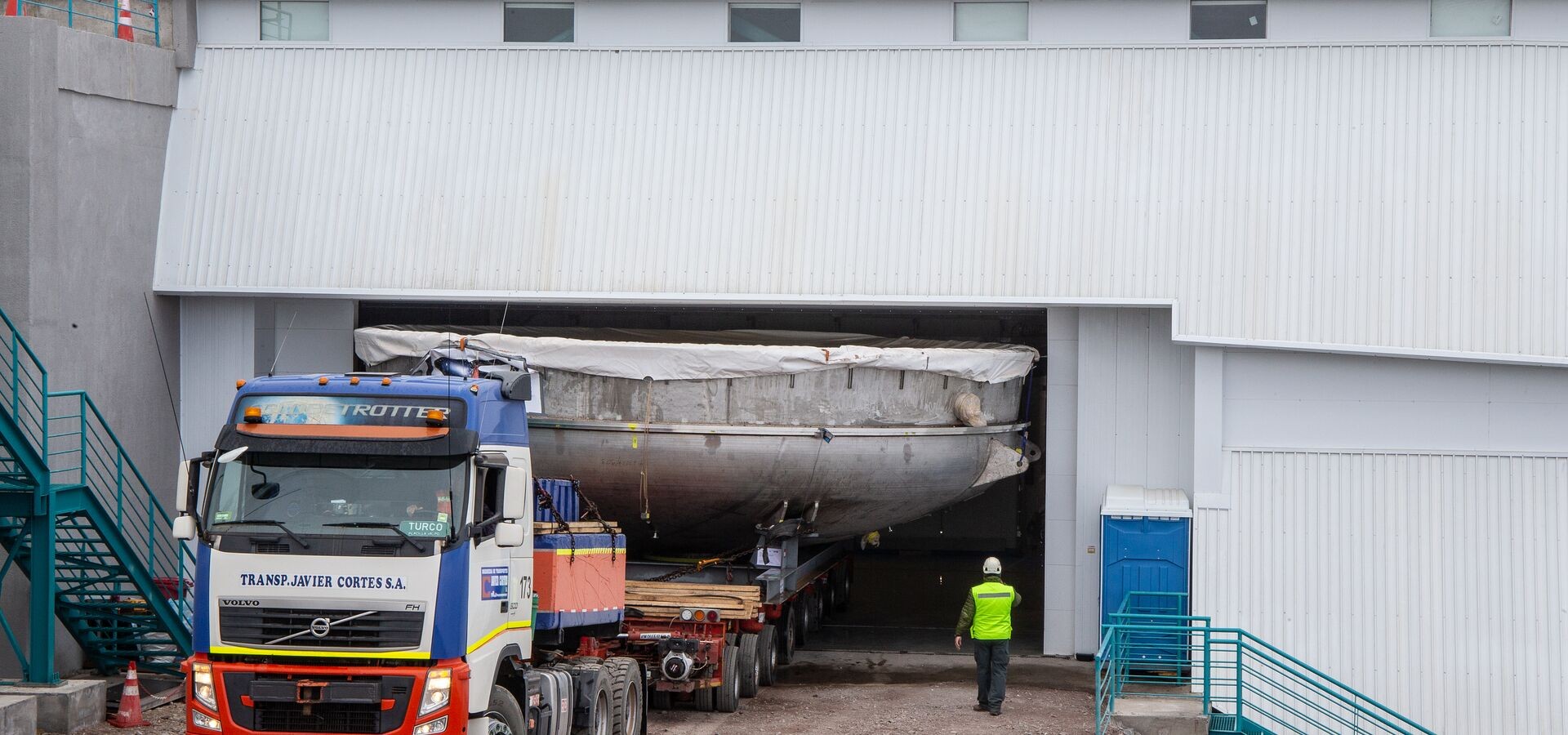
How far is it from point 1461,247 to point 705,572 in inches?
380

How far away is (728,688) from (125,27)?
439 inches

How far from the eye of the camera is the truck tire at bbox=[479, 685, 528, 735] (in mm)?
10938

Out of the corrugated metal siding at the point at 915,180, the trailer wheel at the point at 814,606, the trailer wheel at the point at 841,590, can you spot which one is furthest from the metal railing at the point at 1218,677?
the trailer wheel at the point at 841,590

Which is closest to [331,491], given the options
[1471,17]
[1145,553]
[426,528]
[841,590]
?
[426,528]

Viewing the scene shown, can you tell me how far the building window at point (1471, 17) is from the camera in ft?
61.2

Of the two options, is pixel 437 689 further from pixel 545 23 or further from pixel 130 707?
pixel 545 23

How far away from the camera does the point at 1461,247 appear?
1781 cm

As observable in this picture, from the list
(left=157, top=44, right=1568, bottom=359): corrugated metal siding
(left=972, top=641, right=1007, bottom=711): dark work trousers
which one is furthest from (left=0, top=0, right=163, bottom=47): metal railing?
(left=972, top=641, right=1007, bottom=711): dark work trousers

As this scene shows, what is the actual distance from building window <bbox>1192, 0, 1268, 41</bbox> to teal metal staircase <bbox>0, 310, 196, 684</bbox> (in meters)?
13.4

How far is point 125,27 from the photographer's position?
1878 cm

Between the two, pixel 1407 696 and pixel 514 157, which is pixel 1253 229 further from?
pixel 514 157

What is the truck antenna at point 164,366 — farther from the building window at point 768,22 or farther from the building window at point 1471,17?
the building window at point 1471,17

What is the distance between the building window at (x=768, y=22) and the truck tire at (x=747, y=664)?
25.7ft

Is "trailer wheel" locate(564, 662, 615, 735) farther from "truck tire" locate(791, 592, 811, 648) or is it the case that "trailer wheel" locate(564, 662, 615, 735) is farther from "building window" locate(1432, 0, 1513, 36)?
"building window" locate(1432, 0, 1513, 36)
